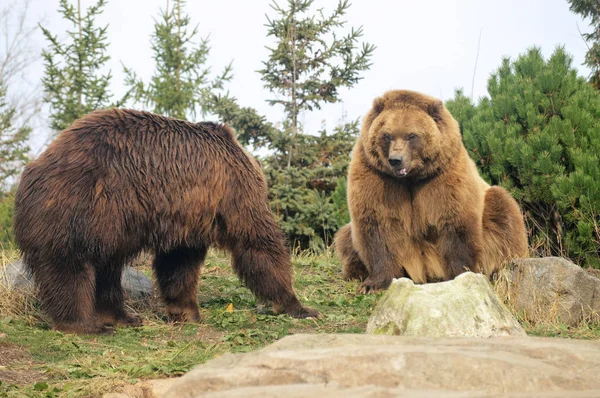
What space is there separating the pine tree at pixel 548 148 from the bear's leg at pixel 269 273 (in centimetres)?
409

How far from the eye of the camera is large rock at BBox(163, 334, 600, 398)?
2.35m

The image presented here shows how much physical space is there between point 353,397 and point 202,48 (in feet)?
55.9

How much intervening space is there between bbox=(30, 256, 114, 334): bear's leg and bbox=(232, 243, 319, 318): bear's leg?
1271 millimetres

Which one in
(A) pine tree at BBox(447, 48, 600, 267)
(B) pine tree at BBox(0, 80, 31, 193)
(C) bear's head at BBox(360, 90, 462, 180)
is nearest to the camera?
(C) bear's head at BBox(360, 90, 462, 180)

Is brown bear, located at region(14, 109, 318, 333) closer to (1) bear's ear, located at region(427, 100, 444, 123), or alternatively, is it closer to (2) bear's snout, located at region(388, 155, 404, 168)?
(2) bear's snout, located at region(388, 155, 404, 168)

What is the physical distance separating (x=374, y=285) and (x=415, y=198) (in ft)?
3.22

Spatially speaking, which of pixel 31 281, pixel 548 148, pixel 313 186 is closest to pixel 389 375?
pixel 31 281

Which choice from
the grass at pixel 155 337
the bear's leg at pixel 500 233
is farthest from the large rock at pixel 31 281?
the bear's leg at pixel 500 233

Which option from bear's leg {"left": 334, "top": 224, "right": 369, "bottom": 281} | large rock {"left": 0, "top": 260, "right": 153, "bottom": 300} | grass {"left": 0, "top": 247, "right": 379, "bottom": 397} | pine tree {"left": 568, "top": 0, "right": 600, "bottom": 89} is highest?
pine tree {"left": 568, "top": 0, "right": 600, "bottom": 89}

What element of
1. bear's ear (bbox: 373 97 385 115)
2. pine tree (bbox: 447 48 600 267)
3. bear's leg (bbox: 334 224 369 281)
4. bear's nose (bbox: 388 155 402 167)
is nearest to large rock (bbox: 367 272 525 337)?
bear's nose (bbox: 388 155 402 167)

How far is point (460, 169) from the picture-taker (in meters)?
7.03

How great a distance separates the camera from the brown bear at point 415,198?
22.5 ft

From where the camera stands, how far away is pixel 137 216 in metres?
5.75

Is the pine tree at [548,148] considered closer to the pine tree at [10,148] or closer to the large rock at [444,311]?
the large rock at [444,311]
